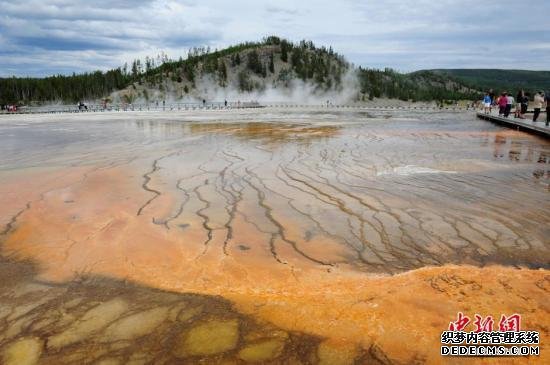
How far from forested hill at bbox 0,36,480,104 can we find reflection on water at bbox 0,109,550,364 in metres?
78.5

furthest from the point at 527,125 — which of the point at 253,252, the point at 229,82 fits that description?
the point at 229,82

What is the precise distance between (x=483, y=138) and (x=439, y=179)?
27.5ft

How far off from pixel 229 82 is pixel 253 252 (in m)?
91.7

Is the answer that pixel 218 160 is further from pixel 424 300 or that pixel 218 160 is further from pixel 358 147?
pixel 424 300

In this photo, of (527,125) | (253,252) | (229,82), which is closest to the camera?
(253,252)

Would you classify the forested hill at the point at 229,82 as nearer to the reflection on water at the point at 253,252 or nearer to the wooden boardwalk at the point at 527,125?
the wooden boardwalk at the point at 527,125

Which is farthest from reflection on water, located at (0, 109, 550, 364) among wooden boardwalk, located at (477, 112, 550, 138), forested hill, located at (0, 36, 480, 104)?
forested hill, located at (0, 36, 480, 104)

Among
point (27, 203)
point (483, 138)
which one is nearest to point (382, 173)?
point (27, 203)

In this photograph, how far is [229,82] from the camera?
9300cm

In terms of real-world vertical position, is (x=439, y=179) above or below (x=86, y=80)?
below

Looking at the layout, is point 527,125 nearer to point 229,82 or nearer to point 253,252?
point 253,252

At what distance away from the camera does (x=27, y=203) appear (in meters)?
A: 6.30

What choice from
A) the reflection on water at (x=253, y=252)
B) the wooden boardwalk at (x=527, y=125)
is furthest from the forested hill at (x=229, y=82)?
the reflection on water at (x=253, y=252)

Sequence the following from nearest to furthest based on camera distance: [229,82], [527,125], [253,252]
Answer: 1. [253,252]
2. [527,125]
3. [229,82]
